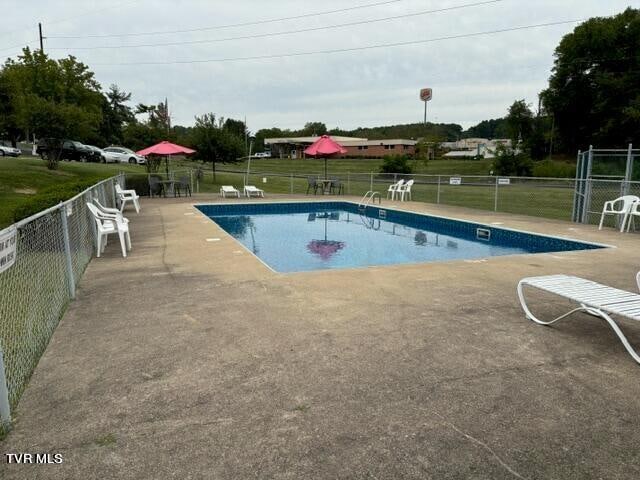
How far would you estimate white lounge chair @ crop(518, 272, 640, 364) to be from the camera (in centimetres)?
325

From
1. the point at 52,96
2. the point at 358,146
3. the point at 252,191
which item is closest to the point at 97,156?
the point at 52,96

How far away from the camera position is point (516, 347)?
139 inches

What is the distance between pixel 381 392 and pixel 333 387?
11.9 inches

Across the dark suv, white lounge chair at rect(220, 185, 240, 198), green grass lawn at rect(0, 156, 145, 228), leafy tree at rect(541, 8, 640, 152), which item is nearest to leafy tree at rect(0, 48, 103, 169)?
green grass lawn at rect(0, 156, 145, 228)

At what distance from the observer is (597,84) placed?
143 ft

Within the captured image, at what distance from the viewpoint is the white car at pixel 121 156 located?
1312 inches

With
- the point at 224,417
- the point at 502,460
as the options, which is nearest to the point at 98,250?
the point at 224,417

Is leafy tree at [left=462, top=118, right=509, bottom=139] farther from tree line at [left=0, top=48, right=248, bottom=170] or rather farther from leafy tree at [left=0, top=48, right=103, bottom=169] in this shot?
leafy tree at [left=0, top=48, right=103, bottom=169]

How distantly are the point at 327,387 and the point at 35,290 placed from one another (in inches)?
158

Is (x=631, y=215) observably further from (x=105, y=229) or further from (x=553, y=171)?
(x=553, y=171)

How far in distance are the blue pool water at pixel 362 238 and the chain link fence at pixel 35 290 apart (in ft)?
10.5

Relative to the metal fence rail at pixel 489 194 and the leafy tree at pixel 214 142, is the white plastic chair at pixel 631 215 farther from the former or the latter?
the leafy tree at pixel 214 142

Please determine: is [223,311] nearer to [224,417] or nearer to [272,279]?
[272,279]

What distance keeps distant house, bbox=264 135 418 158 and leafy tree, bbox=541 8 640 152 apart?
2375 cm
